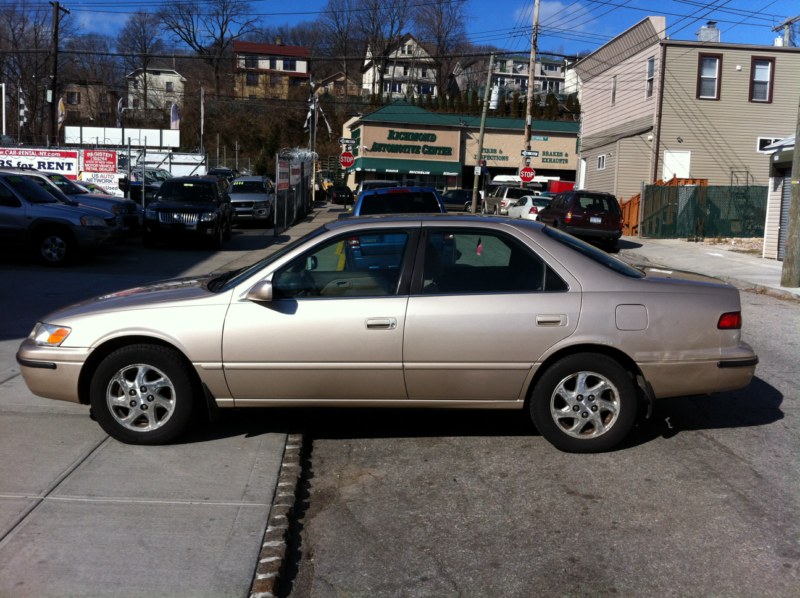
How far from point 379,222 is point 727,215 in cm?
2527

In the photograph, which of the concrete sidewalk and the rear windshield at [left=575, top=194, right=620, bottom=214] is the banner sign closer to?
the rear windshield at [left=575, top=194, right=620, bottom=214]

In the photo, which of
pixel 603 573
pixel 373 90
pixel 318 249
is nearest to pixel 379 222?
pixel 318 249

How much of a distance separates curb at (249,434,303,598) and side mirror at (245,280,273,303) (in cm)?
108

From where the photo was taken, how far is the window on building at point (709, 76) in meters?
32.1

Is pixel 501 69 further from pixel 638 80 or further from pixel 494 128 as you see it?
pixel 638 80

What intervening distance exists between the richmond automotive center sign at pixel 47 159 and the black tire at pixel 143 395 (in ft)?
83.7

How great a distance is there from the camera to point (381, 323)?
532 cm

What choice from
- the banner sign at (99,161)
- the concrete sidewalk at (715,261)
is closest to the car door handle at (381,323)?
the concrete sidewalk at (715,261)

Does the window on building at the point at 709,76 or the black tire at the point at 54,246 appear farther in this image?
the window on building at the point at 709,76

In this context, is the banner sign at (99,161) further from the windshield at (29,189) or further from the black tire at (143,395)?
the black tire at (143,395)

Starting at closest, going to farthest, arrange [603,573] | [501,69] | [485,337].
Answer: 1. [603,573]
2. [485,337]
3. [501,69]

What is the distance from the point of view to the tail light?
5543 mm

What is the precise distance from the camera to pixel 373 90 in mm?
80938

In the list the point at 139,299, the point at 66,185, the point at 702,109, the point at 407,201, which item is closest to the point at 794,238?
the point at 407,201
